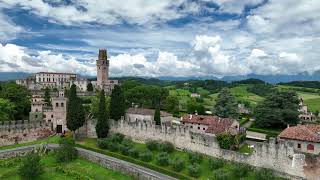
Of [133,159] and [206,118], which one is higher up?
[206,118]

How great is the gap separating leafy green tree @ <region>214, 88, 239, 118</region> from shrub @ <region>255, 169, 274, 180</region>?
31.0 metres

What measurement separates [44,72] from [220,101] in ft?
368

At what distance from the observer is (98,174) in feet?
145

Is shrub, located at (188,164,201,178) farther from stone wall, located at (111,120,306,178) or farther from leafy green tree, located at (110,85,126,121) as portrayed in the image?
leafy green tree, located at (110,85,126,121)

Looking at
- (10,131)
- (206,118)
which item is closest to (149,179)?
(206,118)

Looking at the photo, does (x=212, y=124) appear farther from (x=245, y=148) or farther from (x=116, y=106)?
(x=116, y=106)

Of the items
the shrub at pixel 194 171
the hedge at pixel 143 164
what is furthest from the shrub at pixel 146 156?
the shrub at pixel 194 171

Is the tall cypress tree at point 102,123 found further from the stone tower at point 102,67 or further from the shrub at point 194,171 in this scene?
the stone tower at point 102,67

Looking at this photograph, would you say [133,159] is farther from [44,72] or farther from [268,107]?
[44,72]

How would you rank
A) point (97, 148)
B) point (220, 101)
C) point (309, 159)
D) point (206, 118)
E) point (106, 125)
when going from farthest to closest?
point (220, 101)
point (206, 118)
point (106, 125)
point (97, 148)
point (309, 159)

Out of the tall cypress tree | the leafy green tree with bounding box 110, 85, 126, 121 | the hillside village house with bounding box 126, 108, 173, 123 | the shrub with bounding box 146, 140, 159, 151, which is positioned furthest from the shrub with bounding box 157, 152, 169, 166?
the hillside village house with bounding box 126, 108, 173, 123

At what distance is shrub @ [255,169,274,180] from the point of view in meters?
36.6

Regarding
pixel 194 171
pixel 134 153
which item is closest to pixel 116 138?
pixel 134 153

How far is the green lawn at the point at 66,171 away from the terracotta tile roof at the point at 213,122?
15164 millimetres
